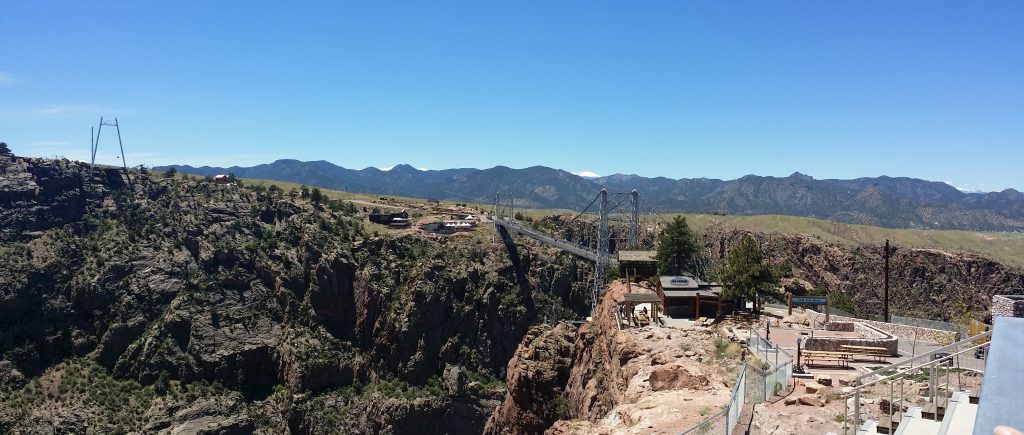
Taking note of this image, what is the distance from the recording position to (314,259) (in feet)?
286

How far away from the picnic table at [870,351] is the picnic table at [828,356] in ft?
1.52

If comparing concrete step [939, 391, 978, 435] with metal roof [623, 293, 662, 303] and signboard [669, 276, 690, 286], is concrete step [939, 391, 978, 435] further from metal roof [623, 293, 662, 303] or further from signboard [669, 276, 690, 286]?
signboard [669, 276, 690, 286]

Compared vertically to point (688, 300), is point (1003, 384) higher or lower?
higher

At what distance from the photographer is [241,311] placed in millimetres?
80438

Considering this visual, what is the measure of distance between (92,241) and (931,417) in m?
97.2

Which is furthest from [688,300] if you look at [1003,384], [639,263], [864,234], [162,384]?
[864,234]

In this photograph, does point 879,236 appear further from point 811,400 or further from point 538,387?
point 811,400

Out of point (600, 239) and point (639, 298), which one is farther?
point (600, 239)

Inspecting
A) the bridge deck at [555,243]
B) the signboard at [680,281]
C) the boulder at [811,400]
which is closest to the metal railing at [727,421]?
the boulder at [811,400]

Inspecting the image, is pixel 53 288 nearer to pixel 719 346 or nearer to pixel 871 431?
pixel 719 346

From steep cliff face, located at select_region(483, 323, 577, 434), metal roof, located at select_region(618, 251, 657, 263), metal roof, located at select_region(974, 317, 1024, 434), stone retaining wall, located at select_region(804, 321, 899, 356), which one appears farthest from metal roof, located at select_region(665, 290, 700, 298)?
metal roof, located at select_region(974, 317, 1024, 434)

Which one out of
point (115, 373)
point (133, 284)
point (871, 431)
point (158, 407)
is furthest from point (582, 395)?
point (133, 284)

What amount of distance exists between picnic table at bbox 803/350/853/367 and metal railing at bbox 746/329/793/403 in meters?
2.30

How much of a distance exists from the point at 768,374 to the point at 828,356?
26.0 feet
